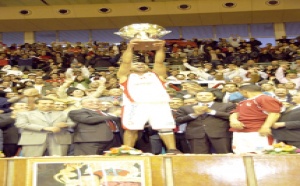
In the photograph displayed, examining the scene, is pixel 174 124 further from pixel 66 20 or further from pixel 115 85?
pixel 66 20

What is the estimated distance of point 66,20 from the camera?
556 inches

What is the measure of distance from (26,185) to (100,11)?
425 inches

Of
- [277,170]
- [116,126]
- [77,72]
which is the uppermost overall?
[77,72]

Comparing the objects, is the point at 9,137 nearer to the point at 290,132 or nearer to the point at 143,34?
the point at 143,34

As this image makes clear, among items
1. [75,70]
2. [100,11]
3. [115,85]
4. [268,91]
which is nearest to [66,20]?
[100,11]

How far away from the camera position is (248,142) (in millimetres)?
4469

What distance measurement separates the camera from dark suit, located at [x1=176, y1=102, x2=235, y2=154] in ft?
15.7

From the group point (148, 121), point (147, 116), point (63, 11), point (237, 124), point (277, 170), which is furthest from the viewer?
point (63, 11)

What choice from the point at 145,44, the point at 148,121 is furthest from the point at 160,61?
the point at 148,121

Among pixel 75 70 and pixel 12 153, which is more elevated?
pixel 75 70

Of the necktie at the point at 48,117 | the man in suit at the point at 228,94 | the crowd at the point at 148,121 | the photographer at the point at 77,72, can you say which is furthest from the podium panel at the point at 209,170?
the photographer at the point at 77,72

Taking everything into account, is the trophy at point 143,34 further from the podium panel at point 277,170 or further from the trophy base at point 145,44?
the podium panel at point 277,170

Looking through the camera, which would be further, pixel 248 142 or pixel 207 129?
pixel 207 129

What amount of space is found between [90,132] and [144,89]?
71 centimetres
